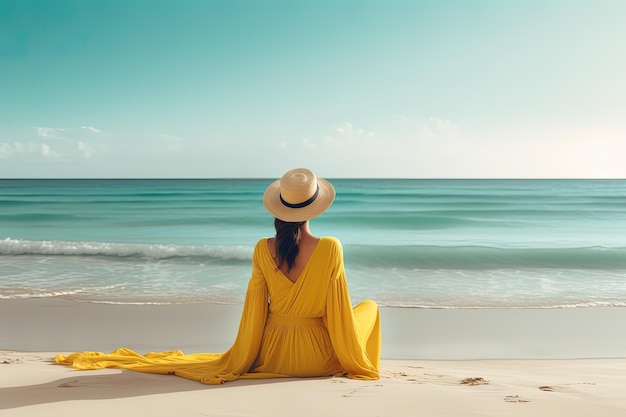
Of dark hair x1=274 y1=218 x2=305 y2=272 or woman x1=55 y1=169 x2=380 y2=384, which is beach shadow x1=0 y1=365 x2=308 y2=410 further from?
dark hair x1=274 y1=218 x2=305 y2=272

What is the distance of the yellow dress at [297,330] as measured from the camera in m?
3.48

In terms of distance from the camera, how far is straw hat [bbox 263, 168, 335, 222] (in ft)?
11.3

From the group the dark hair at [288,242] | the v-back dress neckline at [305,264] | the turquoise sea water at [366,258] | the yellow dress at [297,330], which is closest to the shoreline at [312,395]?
the yellow dress at [297,330]

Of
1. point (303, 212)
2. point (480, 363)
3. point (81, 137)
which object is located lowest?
point (480, 363)

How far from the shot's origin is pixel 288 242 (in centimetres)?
346

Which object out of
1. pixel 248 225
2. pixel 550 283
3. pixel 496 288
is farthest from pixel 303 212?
pixel 248 225

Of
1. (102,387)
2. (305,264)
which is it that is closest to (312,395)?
(305,264)

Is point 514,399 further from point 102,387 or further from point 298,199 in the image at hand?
point 102,387

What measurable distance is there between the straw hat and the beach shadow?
1034 millimetres

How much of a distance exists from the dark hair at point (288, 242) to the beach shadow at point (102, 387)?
2.46 feet

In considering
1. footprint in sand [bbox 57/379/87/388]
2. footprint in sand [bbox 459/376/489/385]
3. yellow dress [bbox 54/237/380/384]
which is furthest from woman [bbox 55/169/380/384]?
footprint in sand [bbox 459/376/489/385]

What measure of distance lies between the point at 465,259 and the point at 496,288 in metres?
3.41

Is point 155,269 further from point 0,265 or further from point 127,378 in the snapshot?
point 127,378

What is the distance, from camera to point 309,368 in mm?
3609
